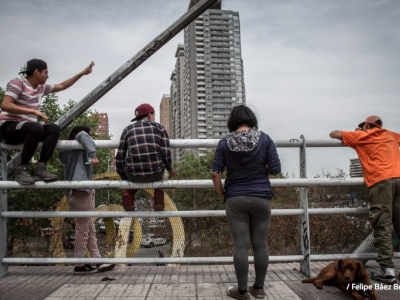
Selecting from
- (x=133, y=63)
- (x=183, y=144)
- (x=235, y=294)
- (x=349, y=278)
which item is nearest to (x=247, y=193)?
(x=235, y=294)

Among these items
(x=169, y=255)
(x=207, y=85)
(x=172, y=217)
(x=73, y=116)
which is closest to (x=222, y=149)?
(x=172, y=217)

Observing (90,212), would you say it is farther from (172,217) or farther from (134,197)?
(172,217)

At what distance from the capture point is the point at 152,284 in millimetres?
3480

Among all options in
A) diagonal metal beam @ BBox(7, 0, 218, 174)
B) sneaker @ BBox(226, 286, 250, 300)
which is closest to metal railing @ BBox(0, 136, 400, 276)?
sneaker @ BBox(226, 286, 250, 300)

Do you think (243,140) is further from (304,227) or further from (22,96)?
(22,96)

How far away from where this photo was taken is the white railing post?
369 cm

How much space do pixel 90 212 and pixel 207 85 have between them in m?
152

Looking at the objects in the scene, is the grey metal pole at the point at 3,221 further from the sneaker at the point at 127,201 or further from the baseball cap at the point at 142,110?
the baseball cap at the point at 142,110

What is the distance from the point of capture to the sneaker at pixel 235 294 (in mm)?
3023

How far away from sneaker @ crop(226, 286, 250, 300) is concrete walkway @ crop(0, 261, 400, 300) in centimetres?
6

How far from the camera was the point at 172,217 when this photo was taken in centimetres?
381

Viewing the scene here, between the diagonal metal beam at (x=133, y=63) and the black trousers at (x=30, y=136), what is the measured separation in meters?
0.58

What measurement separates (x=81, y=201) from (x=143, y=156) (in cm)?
102

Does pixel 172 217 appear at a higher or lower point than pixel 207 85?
lower
